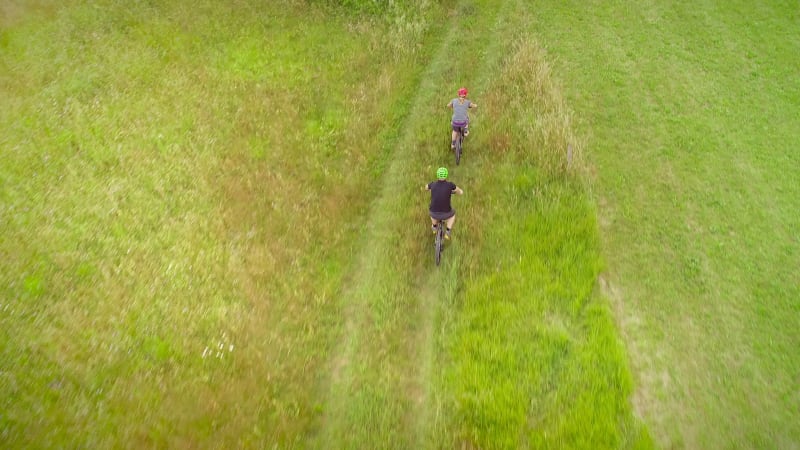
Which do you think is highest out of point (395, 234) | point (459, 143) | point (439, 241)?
point (459, 143)

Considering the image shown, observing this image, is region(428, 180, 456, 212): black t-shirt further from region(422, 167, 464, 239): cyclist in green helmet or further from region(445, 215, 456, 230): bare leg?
region(445, 215, 456, 230): bare leg

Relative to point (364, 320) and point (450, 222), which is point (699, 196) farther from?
point (364, 320)

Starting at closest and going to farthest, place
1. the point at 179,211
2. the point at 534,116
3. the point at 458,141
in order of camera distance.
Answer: the point at 179,211
the point at 458,141
the point at 534,116

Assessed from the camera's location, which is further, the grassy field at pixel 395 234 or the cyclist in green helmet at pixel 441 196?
the cyclist in green helmet at pixel 441 196

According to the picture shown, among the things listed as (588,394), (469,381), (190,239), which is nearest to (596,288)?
(588,394)

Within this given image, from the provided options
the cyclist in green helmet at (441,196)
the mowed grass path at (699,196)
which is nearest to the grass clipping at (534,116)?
the mowed grass path at (699,196)

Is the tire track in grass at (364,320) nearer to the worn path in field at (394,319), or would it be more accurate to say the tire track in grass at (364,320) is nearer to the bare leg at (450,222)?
the worn path in field at (394,319)

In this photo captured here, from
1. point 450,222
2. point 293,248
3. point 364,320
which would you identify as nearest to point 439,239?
point 450,222
